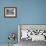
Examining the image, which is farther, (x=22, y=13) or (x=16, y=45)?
(x=22, y=13)

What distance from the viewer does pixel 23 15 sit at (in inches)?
192

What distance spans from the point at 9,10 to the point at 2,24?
0.57 m

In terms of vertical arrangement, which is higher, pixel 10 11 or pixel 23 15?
pixel 10 11

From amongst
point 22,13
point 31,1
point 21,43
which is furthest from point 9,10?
point 21,43

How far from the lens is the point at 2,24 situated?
16.0 feet

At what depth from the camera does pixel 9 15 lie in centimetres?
488

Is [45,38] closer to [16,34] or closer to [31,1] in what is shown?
[16,34]

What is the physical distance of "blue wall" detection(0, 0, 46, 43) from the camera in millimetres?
4863

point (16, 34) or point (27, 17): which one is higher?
point (27, 17)

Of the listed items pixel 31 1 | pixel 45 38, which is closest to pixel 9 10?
pixel 31 1

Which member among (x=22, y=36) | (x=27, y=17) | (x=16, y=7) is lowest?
(x=22, y=36)

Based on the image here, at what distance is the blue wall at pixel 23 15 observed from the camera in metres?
4.86

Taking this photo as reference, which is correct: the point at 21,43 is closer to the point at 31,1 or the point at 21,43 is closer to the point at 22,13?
the point at 22,13

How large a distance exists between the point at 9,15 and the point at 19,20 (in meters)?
0.41
